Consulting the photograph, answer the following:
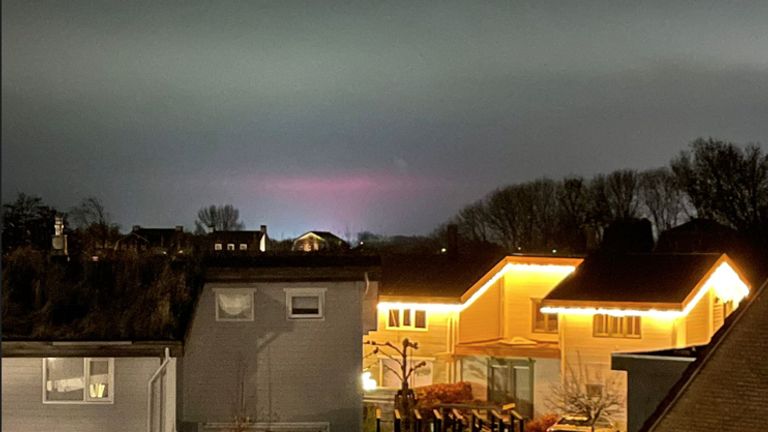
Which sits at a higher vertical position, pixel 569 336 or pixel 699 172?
pixel 699 172

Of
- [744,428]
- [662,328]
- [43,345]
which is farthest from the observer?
[662,328]

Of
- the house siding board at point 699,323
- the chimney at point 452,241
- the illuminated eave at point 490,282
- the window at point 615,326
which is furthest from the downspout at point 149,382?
the chimney at point 452,241

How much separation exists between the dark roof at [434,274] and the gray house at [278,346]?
474 inches

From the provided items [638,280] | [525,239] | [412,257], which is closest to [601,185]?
[525,239]

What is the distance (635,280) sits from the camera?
93.2ft

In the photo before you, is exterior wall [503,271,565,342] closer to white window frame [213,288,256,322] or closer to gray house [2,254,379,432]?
gray house [2,254,379,432]

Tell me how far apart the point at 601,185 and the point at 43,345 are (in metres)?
52.0

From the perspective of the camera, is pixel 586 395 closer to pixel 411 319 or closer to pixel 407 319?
pixel 411 319

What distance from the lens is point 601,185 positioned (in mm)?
64062

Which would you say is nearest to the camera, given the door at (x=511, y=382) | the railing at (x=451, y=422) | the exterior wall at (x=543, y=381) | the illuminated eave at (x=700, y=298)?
the railing at (x=451, y=422)

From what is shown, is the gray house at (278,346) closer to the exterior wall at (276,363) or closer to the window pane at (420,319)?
the exterior wall at (276,363)

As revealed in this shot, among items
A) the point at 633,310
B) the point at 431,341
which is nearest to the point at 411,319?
the point at 431,341

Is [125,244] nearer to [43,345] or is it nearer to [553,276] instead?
[43,345]

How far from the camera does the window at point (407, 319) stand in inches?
1277
